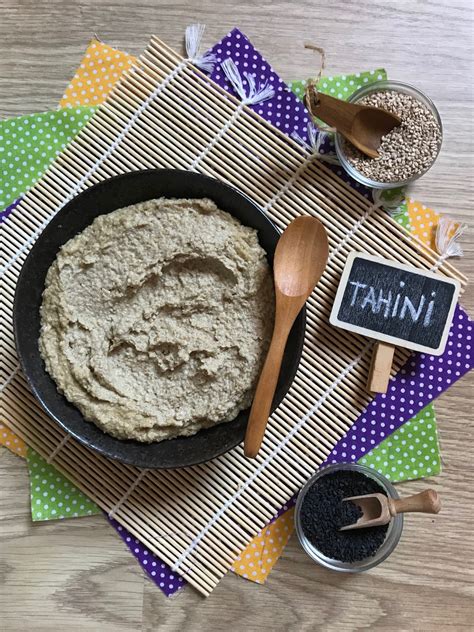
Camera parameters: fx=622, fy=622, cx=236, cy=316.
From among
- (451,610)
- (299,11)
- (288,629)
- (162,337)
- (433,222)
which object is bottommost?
(288,629)

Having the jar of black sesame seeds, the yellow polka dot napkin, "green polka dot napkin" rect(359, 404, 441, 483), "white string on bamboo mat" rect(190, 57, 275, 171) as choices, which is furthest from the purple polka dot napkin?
the yellow polka dot napkin

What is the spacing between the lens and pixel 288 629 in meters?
1.36

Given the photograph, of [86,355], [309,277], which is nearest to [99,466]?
[86,355]

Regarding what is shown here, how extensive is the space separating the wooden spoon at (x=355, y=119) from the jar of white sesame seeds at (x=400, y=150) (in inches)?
0.8

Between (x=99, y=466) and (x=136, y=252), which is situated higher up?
(x=136, y=252)

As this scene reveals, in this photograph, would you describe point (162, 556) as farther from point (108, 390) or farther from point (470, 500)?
point (470, 500)

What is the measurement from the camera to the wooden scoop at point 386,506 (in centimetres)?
120

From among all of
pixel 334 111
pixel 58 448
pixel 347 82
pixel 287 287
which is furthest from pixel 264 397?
pixel 347 82

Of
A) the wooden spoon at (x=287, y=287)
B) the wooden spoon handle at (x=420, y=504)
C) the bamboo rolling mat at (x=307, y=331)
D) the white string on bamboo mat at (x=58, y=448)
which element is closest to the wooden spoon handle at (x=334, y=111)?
the bamboo rolling mat at (x=307, y=331)

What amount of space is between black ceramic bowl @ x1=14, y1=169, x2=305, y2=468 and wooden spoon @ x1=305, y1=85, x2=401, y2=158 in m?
0.25

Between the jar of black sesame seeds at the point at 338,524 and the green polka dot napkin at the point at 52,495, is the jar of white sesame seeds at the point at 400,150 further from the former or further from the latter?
the green polka dot napkin at the point at 52,495

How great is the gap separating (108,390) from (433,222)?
79 cm

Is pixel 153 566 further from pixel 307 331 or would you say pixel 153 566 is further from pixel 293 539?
pixel 307 331

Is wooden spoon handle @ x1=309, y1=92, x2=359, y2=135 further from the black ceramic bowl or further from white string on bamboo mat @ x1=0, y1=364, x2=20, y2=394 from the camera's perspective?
white string on bamboo mat @ x1=0, y1=364, x2=20, y2=394
